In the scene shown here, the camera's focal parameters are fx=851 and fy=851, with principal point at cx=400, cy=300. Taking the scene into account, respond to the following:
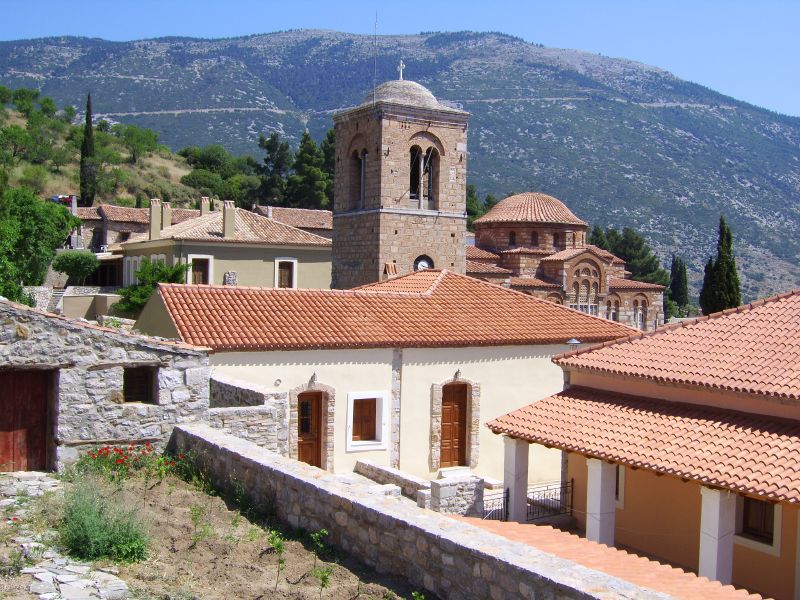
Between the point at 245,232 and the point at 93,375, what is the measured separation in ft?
97.6

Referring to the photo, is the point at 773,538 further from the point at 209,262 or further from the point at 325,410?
the point at 209,262

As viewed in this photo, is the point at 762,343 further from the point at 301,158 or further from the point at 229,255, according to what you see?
the point at 301,158

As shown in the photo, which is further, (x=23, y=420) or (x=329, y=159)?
(x=329, y=159)

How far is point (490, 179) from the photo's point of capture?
334 ft

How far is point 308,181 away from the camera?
6406 cm

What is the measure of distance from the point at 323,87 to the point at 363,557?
15091cm

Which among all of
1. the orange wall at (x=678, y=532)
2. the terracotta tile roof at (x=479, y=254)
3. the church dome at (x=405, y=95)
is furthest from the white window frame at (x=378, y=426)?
the terracotta tile roof at (x=479, y=254)

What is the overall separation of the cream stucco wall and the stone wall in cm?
778

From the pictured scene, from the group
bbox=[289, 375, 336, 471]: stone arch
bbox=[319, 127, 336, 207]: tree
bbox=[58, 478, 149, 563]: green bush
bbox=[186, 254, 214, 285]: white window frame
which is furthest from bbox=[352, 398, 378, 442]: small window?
bbox=[319, 127, 336, 207]: tree

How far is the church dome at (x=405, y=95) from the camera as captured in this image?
94.5ft

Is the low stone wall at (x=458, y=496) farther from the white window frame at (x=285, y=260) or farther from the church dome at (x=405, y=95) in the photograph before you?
the white window frame at (x=285, y=260)

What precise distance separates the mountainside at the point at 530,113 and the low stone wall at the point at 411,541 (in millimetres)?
86503

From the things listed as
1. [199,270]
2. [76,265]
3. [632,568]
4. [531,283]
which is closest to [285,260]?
[199,270]

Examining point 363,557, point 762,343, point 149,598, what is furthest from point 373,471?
point 149,598
